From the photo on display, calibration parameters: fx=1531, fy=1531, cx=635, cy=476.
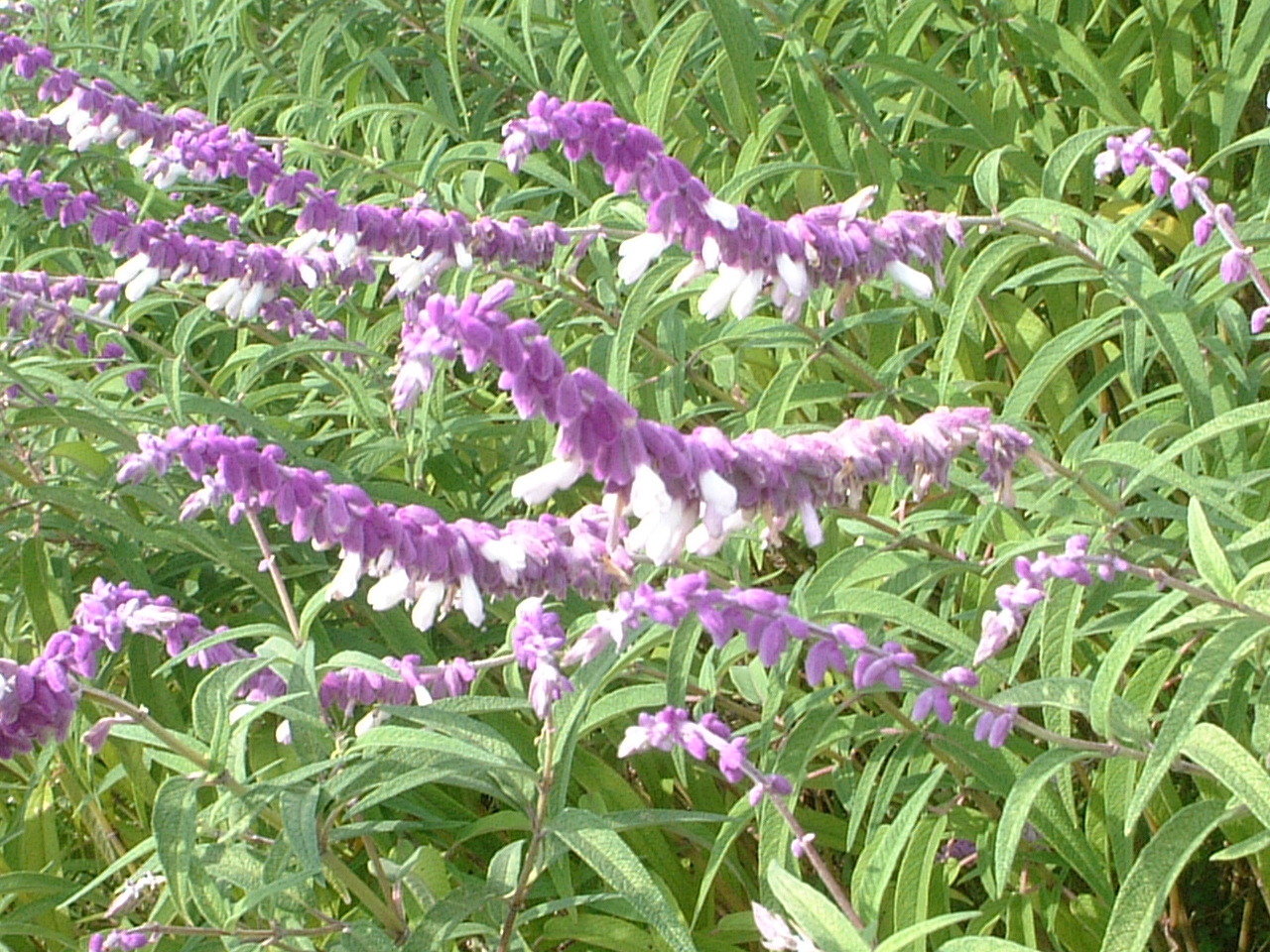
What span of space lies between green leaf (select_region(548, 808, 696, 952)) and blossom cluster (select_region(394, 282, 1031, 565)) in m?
0.60

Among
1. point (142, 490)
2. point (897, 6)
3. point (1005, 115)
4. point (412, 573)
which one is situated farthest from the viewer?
point (897, 6)

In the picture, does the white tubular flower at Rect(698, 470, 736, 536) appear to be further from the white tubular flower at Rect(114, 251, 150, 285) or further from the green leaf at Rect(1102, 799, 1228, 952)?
the white tubular flower at Rect(114, 251, 150, 285)

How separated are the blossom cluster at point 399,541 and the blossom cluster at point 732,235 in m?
0.38

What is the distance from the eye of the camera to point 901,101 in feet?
12.5

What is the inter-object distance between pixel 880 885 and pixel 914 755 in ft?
1.24

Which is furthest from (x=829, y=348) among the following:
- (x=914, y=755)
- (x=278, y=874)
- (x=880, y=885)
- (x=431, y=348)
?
(x=431, y=348)

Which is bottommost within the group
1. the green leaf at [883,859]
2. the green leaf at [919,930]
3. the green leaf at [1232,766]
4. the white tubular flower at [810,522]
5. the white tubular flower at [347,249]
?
the green leaf at [883,859]

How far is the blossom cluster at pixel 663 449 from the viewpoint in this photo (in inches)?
49.8

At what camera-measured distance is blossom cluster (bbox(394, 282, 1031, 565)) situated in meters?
1.27

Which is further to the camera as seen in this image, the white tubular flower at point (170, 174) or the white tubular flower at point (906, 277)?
the white tubular flower at point (170, 174)

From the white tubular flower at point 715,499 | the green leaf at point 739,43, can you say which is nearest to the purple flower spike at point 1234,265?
the white tubular flower at point 715,499

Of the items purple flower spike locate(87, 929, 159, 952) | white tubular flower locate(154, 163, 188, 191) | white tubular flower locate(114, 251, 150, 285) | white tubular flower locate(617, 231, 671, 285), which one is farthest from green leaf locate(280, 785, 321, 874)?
white tubular flower locate(154, 163, 188, 191)

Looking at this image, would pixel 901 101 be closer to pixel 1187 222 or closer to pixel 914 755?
pixel 1187 222

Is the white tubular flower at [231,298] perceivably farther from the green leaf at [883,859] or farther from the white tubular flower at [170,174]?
the green leaf at [883,859]
